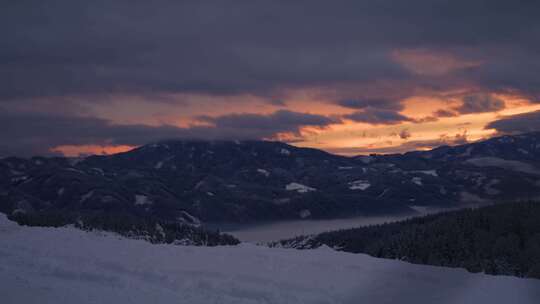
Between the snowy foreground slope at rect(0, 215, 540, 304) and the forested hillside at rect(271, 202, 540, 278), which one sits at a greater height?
the snowy foreground slope at rect(0, 215, 540, 304)

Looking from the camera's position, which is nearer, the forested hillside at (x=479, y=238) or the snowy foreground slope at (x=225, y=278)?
the snowy foreground slope at (x=225, y=278)

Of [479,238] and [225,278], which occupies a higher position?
[225,278]

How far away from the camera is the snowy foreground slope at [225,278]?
72.7 feet

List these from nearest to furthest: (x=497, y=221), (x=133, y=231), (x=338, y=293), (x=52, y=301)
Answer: (x=52, y=301) → (x=338, y=293) → (x=497, y=221) → (x=133, y=231)

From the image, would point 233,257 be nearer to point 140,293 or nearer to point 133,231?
point 140,293

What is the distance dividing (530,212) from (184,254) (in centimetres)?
15989

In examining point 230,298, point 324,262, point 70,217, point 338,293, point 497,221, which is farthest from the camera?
point 70,217

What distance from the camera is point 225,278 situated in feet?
84.4

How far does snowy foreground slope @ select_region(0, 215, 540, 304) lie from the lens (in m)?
22.2

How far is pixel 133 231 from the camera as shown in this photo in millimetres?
191250

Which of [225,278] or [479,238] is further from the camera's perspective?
[479,238]

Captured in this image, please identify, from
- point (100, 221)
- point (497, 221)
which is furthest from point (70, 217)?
point (497, 221)

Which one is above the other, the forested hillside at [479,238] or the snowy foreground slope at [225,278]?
the snowy foreground slope at [225,278]

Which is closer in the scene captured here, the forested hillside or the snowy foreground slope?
the snowy foreground slope
